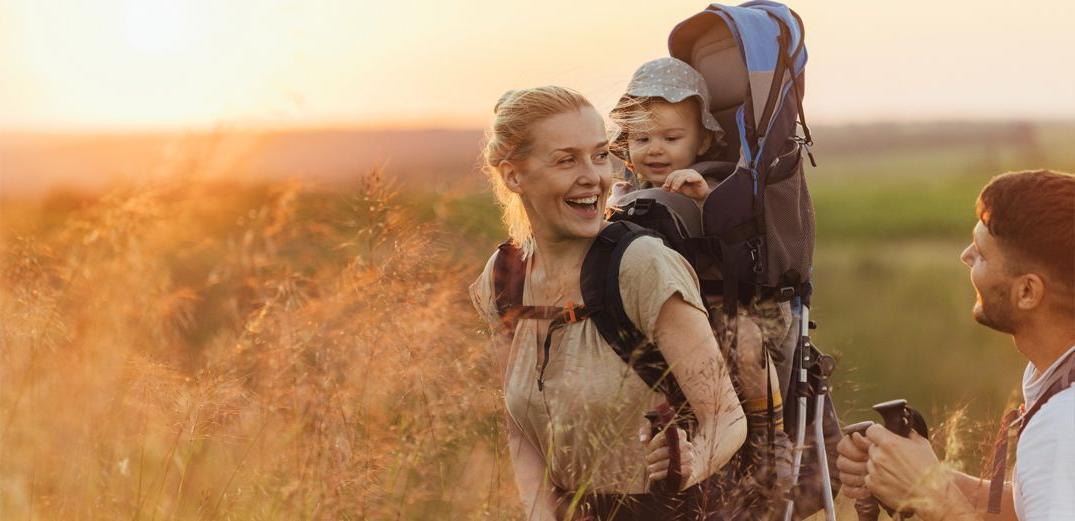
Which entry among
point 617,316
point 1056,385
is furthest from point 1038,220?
point 617,316

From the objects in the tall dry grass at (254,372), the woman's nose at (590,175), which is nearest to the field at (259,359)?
the tall dry grass at (254,372)

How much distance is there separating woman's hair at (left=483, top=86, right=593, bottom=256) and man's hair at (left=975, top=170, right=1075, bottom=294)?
118 centimetres

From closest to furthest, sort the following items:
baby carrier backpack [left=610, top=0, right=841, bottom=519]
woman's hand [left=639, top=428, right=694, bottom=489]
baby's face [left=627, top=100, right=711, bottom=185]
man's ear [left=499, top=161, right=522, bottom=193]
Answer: woman's hand [left=639, top=428, right=694, bottom=489] < man's ear [left=499, top=161, right=522, bottom=193] < baby carrier backpack [left=610, top=0, right=841, bottom=519] < baby's face [left=627, top=100, right=711, bottom=185]

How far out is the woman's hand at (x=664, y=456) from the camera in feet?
10.0

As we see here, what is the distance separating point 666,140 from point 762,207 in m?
0.52

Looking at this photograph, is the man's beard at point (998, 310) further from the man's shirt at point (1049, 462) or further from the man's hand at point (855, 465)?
the man's hand at point (855, 465)

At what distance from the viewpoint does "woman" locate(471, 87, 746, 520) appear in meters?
3.13

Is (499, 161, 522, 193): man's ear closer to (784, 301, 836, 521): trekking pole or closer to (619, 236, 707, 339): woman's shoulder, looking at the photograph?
(619, 236, 707, 339): woman's shoulder

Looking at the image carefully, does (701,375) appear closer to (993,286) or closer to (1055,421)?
(993,286)

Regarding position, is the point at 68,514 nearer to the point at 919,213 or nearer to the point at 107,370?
the point at 107,370

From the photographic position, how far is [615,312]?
3.19 metres

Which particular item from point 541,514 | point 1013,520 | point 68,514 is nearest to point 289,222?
point 68,514

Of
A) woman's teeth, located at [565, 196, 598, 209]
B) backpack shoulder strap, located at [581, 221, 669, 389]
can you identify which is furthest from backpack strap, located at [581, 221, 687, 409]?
woman's teeth, located at [565, 196, 598, 209]

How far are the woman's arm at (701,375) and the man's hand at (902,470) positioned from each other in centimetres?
36
